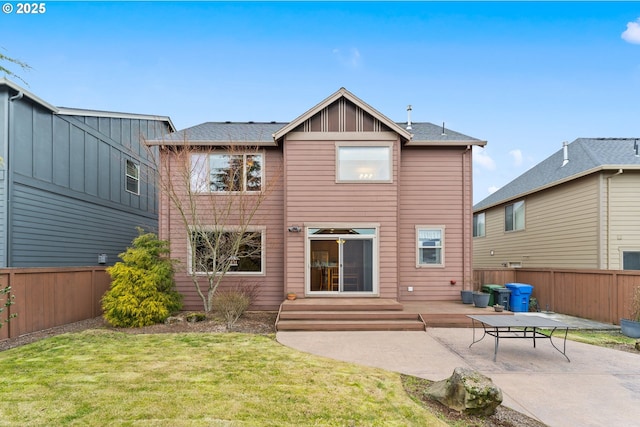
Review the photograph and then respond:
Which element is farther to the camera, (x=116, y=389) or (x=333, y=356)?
(x=333, y=356)

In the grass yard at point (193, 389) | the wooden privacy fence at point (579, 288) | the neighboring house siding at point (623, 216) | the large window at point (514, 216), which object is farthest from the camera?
the large window at point (514, 216)

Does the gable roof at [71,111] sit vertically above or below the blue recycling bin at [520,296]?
above

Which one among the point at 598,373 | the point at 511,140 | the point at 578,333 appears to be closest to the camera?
the point at 598,373

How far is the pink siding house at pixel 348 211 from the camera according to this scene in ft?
31.8

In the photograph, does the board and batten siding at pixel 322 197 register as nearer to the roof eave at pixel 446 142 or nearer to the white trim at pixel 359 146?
the white trim at pixel 359 146

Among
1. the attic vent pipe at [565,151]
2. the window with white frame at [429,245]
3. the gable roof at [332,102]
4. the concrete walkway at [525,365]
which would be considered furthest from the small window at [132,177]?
the attic vent pipe at [565,151]

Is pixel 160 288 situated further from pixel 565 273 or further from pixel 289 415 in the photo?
pixel 565 273

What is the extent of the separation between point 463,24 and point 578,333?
1381 cm

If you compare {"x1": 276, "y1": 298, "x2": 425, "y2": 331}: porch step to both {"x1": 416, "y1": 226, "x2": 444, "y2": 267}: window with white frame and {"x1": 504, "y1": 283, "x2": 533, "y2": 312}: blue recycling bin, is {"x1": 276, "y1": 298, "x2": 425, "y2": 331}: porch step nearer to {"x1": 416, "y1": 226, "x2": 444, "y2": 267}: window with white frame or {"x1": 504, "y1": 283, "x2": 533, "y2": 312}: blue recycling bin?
{"x1": 416, "y1": 226, "x2": 444, "y2": 267}: window with white frame

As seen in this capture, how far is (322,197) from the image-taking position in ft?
32.1

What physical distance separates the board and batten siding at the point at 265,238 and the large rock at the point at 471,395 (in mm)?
7037

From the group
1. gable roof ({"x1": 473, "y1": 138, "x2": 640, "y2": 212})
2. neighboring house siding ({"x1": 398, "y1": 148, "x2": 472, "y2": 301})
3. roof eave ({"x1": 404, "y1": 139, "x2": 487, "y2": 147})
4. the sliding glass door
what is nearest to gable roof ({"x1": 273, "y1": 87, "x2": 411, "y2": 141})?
→ roof eave ({"x1": 404, "y1": 139, "x2": 487, "y2": 147})

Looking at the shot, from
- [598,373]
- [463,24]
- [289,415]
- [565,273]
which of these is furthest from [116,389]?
[463,24]

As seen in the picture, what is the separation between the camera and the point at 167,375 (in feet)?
15.7
